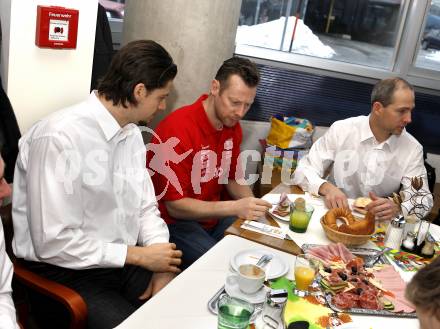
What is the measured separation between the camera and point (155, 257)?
2.02m

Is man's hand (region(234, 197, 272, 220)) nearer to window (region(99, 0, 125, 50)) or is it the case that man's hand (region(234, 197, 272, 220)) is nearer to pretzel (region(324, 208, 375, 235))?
pretzel (region(324, 208, 375, 235))

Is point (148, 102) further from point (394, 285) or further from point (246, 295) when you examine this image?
point (394, 285)

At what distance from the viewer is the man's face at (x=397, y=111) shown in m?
2.71

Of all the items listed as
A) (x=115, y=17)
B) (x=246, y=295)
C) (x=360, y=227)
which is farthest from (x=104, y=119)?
(x=115, y=17)

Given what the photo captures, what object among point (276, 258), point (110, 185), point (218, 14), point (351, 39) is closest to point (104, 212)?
point (110, 185)

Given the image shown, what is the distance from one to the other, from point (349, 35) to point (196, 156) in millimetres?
2644

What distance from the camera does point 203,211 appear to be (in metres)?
2.38

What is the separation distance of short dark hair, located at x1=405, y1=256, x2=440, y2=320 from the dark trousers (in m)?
1.03

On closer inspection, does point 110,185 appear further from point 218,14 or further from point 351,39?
point 351,39

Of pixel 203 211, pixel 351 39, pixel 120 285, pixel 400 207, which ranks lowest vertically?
pixel 120 285

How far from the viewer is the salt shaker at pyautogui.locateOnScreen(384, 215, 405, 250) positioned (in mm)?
2072

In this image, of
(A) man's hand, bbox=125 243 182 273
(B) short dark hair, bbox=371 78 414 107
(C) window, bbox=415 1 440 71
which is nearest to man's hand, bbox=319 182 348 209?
(B) short dark hair, bbox=371 78 414 107

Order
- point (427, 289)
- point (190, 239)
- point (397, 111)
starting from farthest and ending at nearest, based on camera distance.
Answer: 1. point (397, 111)
2. point (190, 239)
3. point (427, 289)

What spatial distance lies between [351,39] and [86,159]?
3298 millimetres
